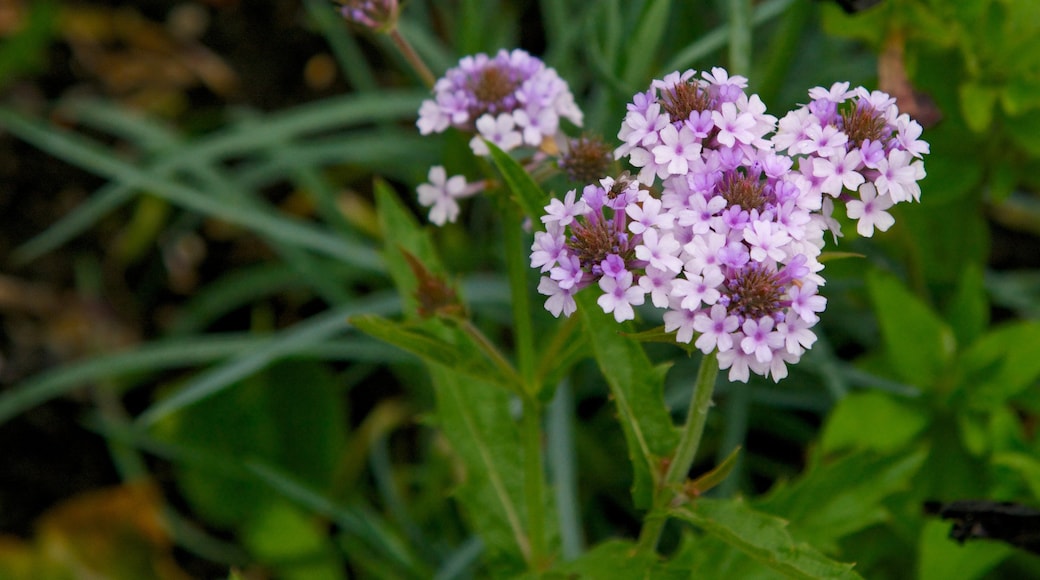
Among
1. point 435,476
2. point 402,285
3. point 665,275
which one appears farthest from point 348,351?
point 665,275

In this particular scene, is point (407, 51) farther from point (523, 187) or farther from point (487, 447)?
point (487, 447)

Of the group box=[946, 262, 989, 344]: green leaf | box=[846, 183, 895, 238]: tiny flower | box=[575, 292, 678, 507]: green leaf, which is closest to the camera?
box=[846, 183, 895, 238]: tiny flower

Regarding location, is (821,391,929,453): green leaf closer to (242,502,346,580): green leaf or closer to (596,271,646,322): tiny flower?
(596,271,646,322): tiny flower

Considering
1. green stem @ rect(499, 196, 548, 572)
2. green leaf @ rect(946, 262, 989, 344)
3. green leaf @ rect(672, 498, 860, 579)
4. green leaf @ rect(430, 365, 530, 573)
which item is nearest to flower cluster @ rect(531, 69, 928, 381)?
green leaf @ rect(672, 498, 860, 579)

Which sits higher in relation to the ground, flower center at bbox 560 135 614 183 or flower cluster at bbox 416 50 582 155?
flower cluster at bbox 416 50 582 155

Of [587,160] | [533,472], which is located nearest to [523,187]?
[587,160]

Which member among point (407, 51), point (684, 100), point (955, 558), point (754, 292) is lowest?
point (955, 558)
